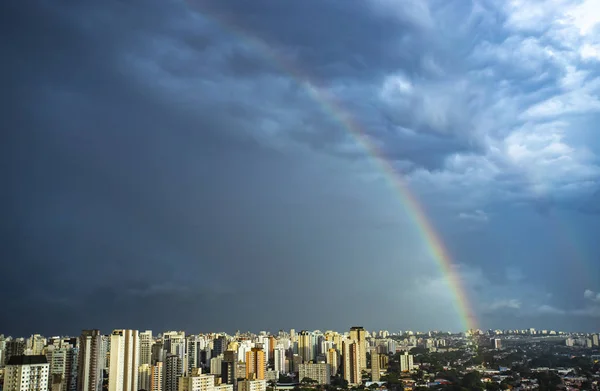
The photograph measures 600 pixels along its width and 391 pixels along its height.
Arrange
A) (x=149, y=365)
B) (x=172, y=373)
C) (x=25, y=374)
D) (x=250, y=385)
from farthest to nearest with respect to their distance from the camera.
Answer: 1. (x=149, y=365)
2. (x=172, y=373)
3. (x=250, y=385)
4. (x=25, y=374)

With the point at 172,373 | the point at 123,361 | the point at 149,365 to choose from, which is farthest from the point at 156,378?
the point at 123,361

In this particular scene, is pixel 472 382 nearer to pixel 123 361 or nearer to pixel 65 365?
pixel 123 361

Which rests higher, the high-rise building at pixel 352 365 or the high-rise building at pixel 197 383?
the high-rise building at pixel 197 383

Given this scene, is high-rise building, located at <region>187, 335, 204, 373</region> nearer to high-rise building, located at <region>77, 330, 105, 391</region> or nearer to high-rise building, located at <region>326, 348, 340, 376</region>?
high-rise building, located at <region>326, 348, 340, 376</region>

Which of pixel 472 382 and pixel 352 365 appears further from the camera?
pixel 352 365

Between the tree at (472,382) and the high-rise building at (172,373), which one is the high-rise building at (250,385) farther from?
the tree at (472,382)

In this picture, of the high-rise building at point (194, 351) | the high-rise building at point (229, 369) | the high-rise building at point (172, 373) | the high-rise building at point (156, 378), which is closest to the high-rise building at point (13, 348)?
the high-rise building at point (156, 378)

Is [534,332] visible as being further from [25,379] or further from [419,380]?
[25,379]

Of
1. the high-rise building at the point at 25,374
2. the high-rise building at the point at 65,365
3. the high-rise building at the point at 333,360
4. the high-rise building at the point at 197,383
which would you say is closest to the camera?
the high-rise building at the point at 25,374
